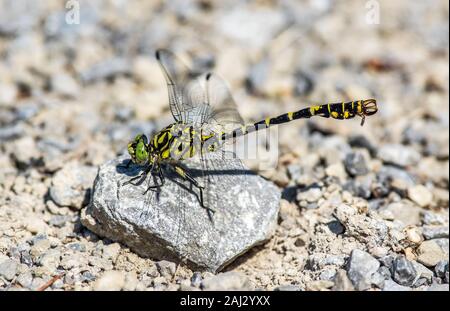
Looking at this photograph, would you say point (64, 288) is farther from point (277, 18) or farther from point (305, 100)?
point (277, 18)

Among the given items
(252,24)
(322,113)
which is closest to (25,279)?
(322,113)

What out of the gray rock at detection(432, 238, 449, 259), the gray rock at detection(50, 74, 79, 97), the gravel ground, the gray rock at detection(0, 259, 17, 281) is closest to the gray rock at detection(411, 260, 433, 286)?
the gravel ground

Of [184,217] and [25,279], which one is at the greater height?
[184,217]

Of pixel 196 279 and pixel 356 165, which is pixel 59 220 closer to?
pixel 196 279

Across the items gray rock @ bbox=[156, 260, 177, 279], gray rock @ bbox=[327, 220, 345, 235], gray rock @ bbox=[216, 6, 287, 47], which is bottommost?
gray rock @ bbox=[156, 260, 177, 279]

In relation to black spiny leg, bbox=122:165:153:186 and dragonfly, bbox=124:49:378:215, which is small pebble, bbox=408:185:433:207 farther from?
black spiny leg, bbox=122:165:153:186

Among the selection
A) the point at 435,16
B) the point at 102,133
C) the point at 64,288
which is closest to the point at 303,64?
the point at 435,16
